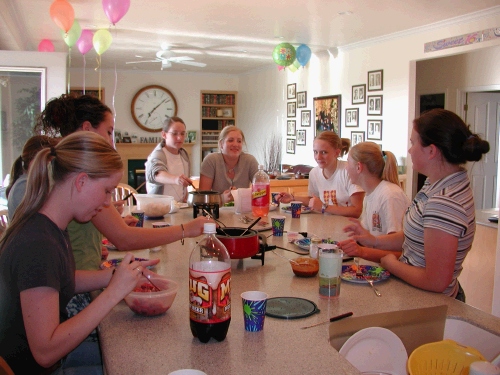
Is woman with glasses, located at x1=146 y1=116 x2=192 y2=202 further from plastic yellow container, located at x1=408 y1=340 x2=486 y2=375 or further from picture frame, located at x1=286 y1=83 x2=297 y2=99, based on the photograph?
picture frame, located at x1=286 y1=83 x2=297 y2=99

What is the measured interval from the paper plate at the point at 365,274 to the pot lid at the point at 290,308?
28cm

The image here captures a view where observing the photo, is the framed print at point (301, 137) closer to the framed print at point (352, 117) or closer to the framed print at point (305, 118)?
the framed print at point (305, 118)

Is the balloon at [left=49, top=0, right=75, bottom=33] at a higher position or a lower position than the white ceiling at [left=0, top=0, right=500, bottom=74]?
lower

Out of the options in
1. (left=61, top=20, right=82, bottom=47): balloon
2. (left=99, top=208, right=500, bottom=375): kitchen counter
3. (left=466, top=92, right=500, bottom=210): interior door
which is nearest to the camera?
(left=99, top=208, right=500, bottom=375): kitchen counter

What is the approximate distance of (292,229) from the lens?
2.69 metres

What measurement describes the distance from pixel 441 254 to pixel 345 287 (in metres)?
0.34

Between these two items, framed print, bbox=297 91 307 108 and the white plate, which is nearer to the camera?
the white plate

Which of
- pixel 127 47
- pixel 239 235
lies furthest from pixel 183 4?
pixel 239 235

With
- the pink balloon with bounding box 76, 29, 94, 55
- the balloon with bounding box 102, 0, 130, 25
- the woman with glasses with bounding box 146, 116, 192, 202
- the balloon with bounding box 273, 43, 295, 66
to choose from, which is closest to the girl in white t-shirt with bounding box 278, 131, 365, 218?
the woman with glasses with bounding box 146, 116, 192, 202

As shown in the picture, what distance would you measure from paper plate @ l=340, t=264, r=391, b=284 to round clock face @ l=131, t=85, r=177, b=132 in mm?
9161

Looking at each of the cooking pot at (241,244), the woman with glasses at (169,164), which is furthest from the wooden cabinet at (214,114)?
the cooking pot at (241,244)

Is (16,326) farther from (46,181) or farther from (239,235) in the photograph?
(239,235)

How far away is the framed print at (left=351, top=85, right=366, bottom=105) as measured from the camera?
724cm

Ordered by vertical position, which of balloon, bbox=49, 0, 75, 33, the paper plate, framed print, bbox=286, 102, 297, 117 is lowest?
the paper plate
